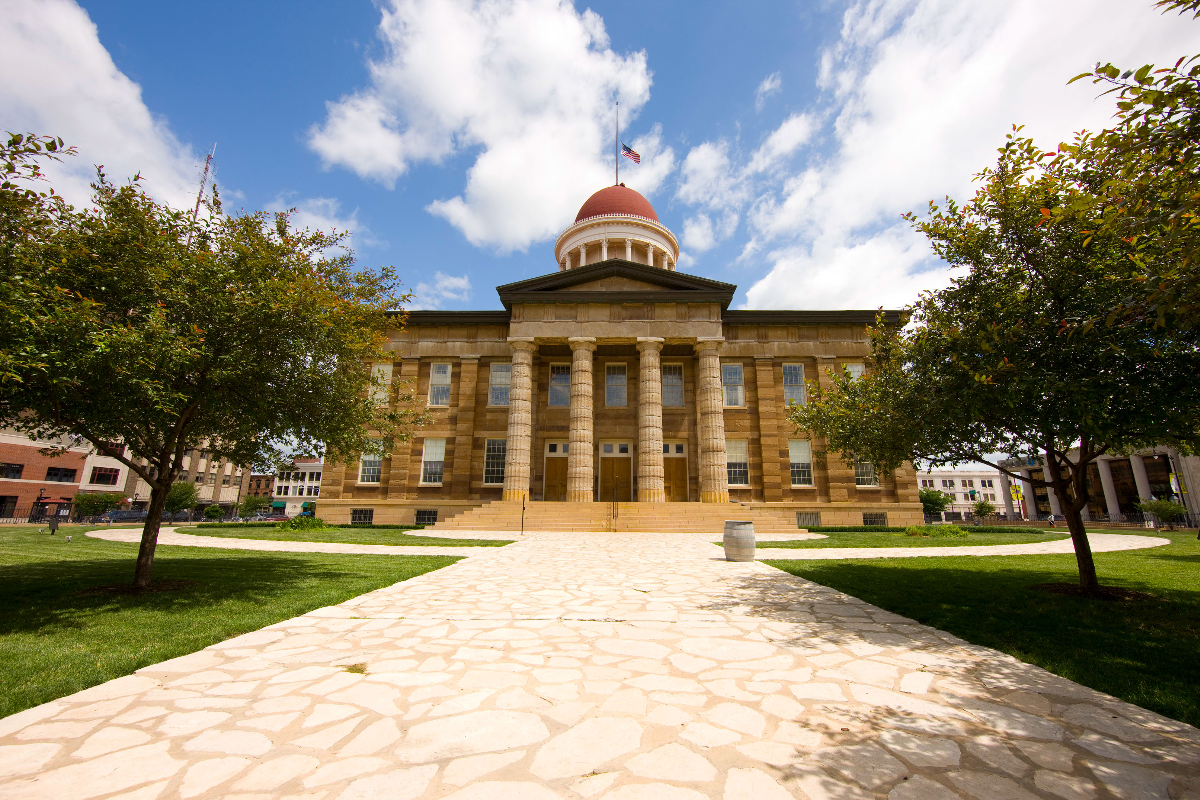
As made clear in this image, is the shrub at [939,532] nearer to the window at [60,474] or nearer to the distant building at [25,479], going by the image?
the distant building at [25,479]

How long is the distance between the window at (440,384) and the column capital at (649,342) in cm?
1120

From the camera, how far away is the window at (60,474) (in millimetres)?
43616

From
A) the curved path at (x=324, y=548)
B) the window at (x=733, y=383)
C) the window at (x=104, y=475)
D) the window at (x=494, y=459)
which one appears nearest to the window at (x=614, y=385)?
the window at (x=733, y=383)

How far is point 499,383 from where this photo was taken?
29891 millimetres

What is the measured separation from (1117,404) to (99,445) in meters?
14.5

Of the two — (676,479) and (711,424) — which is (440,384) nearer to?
(676,479)

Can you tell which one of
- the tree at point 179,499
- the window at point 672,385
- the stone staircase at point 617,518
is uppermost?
the window at point 672,385

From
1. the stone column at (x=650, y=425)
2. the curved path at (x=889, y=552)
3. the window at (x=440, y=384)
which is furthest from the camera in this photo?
the window at (x=440, y=384)

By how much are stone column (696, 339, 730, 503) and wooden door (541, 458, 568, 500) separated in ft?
24.7

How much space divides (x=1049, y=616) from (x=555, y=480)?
23.7 metres

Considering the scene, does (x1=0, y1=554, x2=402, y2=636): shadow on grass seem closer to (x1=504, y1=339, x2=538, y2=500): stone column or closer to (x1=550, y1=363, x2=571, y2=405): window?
(x1=504, y1=339, x2=538, y2=500): stone column

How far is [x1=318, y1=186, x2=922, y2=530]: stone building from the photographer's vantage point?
89.1 feet

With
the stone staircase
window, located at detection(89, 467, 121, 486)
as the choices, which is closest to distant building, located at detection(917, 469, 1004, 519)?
the stone staircase

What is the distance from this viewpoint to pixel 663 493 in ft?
85.4
